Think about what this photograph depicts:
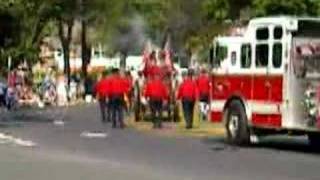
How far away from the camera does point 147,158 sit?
2227 centimetres

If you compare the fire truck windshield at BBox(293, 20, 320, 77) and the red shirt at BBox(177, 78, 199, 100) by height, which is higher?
the fire truck windshield at BBox(293, 20, 320, 77)

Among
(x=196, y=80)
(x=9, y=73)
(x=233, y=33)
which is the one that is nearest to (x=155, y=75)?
(x=196, y=80)

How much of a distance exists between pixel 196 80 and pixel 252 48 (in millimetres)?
8967

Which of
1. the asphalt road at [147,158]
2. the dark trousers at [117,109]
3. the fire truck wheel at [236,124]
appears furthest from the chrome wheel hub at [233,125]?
the dark trousers at [117,109]

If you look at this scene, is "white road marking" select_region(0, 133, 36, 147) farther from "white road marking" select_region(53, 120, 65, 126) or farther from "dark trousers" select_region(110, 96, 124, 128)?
"white road marking" select_region(53, 120, 65, 126)

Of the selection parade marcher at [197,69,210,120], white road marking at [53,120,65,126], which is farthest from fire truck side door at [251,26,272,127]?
white road marking at [53,120,65,126]

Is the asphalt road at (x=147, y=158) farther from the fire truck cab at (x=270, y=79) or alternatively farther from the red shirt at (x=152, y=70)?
the red shirt at (x=152, y=70)

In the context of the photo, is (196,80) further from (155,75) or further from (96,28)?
(96,28)

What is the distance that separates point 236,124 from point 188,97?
5.48 m

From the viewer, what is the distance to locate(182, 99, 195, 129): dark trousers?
104 ft

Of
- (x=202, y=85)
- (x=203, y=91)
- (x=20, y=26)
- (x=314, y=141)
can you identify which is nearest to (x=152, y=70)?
(x=202, y=85)

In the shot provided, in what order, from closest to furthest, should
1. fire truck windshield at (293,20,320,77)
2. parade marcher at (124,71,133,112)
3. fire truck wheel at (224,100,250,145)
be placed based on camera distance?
fire truck windshield at (293,20,320,77) < fire truck wheel at (224,100,250,145) < parade marcher at (124,71,133,112)

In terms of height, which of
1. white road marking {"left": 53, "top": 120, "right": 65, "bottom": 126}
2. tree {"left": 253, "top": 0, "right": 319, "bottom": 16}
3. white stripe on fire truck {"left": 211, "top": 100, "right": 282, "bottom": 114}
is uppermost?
tree {"left": 253, "top": 0, "right": 319, "bottom": 16}

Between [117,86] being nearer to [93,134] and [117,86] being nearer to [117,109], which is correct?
[117,109]
